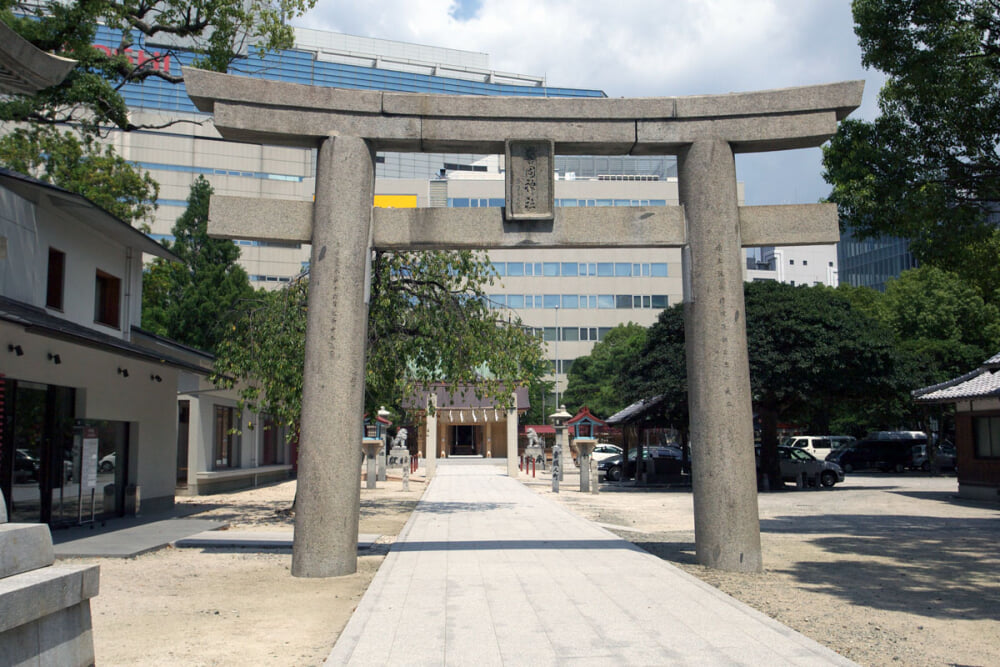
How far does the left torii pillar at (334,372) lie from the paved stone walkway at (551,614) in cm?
81

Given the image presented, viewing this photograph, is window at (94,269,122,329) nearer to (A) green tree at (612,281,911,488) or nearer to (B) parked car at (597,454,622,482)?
(A) green tree at (612,281,911,488)

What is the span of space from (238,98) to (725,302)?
628cm

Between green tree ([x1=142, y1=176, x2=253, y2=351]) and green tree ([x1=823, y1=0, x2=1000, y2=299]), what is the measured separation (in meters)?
26.1

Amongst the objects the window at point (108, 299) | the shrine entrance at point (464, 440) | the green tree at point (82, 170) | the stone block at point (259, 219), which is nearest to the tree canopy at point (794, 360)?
the window at point (108, 299)

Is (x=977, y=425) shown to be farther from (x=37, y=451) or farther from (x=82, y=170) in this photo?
(x=82, y=170)

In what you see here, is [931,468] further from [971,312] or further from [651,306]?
[651,306]

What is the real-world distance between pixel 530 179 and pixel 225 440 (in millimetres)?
18656

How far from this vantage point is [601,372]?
6088 centimetres

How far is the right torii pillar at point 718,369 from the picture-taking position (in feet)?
30.7

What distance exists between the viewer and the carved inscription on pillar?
31.8 feet

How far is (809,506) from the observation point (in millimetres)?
20703

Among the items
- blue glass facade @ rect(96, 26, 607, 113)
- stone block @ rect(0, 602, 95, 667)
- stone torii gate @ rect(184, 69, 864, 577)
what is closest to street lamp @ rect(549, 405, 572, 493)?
stone torii gate @ rect(184, 69, 864, 577)

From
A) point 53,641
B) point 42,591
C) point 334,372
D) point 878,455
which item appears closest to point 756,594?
point 334,372

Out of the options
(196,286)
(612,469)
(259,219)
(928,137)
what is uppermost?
(196,286)
